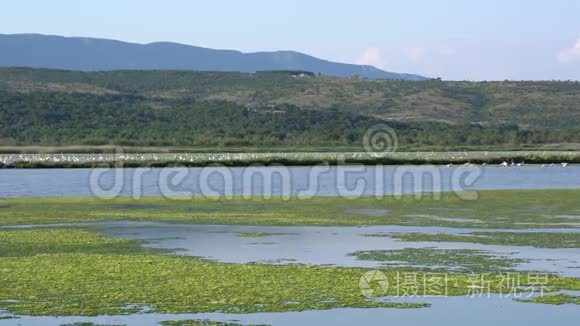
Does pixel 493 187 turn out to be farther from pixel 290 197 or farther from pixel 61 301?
pixel 61 301

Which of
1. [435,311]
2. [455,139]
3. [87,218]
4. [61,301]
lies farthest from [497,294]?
[455,139]

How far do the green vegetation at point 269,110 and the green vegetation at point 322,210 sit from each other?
64.1m

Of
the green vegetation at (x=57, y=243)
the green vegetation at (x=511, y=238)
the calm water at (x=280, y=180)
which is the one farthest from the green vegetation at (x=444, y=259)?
the calm water at (x=280, y=180)

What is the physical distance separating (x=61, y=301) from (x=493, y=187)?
112ft

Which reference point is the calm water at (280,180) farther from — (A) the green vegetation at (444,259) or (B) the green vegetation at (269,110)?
(B) the green vegetation at (269,110)

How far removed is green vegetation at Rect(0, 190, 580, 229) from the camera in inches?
1248

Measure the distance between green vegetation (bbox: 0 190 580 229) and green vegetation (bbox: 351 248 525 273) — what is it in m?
6.41

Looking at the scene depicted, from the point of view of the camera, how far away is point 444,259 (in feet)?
72.0

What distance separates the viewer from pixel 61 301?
17391 mm

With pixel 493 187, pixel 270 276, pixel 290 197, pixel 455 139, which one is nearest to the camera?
pixel 270 276

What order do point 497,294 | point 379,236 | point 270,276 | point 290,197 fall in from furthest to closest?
point 290,197
point 379,236
point 270,276
point 497,294

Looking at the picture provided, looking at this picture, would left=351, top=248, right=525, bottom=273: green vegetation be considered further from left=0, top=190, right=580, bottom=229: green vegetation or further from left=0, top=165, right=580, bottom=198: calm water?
left=0, top=165, right=580, bottom=198: calm water

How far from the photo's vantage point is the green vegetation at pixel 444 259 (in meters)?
20.8

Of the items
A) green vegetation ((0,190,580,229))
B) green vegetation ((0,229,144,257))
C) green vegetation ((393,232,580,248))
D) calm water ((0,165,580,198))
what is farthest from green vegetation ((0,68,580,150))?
green vegetation ((393,232,580,248))
